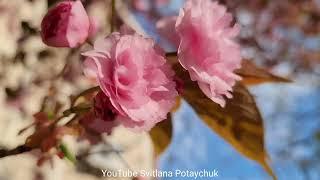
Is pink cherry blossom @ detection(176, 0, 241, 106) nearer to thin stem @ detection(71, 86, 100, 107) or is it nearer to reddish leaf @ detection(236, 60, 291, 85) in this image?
thin stem @ detection(71, 86, 100, 107)

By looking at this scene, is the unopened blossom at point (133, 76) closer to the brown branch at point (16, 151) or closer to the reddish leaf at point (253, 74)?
the brown branch at point (16, 151)

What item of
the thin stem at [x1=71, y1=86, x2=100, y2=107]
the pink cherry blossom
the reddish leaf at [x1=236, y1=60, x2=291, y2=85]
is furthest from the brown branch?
the reddish leaf at [x1=236, y1=60, x2=291, y2=85]

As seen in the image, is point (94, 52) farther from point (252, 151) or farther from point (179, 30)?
point (252, 151)

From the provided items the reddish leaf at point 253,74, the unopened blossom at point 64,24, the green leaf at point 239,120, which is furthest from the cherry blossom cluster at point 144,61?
the reddish leaf at point 253,74

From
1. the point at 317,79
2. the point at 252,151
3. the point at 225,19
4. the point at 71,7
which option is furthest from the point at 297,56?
the point at 71,7

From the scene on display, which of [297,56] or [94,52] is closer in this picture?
[94,52]

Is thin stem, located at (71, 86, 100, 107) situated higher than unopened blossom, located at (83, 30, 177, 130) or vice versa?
unopened blossom, located at (83, 30, 177, 130)
